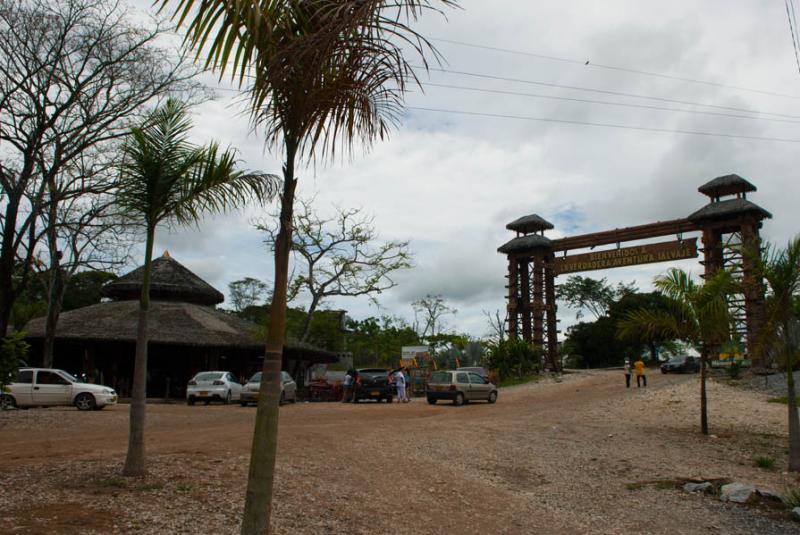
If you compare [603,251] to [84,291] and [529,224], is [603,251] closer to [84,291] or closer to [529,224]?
[529,224]

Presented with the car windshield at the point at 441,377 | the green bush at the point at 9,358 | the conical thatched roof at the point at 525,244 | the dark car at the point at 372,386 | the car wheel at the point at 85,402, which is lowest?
the car wheel at the point at 85,402

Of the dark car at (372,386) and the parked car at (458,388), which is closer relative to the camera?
A: the parked car at (458,388)

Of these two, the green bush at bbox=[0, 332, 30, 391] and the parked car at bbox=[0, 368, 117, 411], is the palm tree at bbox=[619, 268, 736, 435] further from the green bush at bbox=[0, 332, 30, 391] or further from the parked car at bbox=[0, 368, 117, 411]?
the parked car at bbox=[0, 368, 117, 411]

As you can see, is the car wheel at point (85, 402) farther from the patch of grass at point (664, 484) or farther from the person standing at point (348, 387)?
the patch of grass at point (664, 484)

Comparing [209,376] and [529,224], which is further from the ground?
[529,224]

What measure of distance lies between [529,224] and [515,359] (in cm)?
749

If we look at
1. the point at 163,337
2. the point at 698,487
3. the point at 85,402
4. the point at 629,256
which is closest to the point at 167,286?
the point at 163,337

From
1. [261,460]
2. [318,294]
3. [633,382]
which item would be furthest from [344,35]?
[318,294]

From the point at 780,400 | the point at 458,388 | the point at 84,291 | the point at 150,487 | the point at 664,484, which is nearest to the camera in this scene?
the point at 150,487

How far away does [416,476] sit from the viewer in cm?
996

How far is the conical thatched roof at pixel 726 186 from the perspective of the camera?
2886cm

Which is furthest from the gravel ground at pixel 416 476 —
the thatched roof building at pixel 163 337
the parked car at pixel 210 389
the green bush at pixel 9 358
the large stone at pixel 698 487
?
the thatched roof building at pixel 163 337

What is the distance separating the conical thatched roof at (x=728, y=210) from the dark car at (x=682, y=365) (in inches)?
422

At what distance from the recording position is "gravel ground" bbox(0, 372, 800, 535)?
22.8ft
